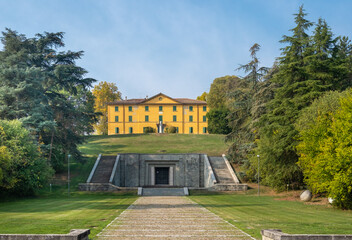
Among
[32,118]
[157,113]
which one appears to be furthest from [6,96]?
[157,113]

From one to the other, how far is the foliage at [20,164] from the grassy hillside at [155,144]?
16920mm

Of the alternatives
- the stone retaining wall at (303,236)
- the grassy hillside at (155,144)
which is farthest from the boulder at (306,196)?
the grassy hillside at (155,144)

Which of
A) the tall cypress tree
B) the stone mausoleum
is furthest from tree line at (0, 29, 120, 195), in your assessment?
the tall cypress tree

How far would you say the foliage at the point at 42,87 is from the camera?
28.8 metres

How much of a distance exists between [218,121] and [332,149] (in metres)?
46.4

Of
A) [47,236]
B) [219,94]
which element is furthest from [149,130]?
[47,236]

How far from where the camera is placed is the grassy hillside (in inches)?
1779

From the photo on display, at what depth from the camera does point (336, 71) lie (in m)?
26.0

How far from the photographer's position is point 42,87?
30.6 metres

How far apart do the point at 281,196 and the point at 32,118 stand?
2169cm

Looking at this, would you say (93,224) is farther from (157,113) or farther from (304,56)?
(157,113)

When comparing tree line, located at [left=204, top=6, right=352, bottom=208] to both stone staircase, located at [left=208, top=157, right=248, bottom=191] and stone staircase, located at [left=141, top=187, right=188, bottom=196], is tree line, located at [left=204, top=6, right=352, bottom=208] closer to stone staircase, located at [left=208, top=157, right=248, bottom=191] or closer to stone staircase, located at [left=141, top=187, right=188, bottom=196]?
stone staircase, located at [left=208, top=157, right=248, bottom=191]

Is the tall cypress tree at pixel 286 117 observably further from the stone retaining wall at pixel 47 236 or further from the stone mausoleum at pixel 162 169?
the stone retaining wall at pixel 47 236

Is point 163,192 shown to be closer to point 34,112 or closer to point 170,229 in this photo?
point 34,112
